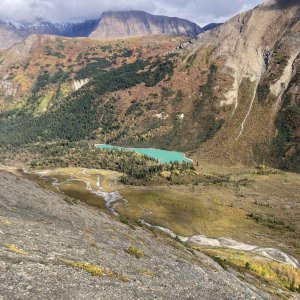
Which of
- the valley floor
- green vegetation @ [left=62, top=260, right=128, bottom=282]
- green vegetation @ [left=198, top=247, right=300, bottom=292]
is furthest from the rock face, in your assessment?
green vegetation @ [left=198, top=247, right=300, bottom=292]

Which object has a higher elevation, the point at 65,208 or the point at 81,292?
the point at 81,292

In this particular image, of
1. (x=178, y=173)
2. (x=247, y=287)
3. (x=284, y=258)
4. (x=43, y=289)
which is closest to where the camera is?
(x=43, y=289)

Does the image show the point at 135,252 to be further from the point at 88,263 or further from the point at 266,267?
the point at 266,267

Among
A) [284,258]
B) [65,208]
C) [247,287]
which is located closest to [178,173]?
[284,258]

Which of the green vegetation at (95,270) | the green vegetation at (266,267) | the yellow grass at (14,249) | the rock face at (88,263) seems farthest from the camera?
the green vegetation at (266,267)

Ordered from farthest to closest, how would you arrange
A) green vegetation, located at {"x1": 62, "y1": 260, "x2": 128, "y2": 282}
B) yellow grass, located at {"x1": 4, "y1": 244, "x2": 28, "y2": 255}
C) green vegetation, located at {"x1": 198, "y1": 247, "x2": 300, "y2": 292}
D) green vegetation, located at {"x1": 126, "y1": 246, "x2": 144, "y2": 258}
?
green vegetation, located at {"x1": 198, "y1": 247, "x2": 300, "y2": 292}
green vegetation, located at {"x1": 126, "y1": 246, "x2": 144, "y2": 258}
green vegetation, located at {"x1": 62, "y1": 260, "x2": 128, "y2": 282}
yellow grass, located at {"x1": 4, "y1": 244, "x2": 28, "y2": 255}

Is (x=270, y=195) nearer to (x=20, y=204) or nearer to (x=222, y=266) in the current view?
(x=222, y=266)

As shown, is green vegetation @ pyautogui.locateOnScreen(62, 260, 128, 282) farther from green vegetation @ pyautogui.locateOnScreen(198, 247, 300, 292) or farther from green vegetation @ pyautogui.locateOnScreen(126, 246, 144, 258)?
green vegetation @ pyautogui.locateOnScreen(198, 247, 300, 292)

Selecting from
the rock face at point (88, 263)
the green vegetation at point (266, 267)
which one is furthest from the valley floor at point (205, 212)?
the rock face at point (88, 263)

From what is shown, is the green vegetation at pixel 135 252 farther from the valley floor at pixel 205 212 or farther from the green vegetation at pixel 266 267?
the green vegetation at pixel 266 267
